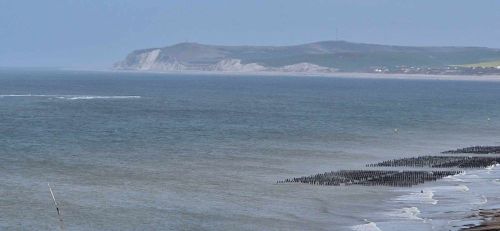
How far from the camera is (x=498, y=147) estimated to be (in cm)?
9275

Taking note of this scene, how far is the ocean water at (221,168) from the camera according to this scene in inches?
2180

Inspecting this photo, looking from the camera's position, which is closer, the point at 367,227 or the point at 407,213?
the point at 367,227

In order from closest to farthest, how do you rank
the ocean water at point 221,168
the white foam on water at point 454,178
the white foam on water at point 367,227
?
the white foam on water at point 367,227
the ocean water at point 221,168
the white foam on water at point 454,178

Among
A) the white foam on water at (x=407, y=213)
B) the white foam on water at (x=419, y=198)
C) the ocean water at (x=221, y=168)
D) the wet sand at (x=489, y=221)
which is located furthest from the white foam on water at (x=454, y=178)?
the wet sand at (x=489, y=221)

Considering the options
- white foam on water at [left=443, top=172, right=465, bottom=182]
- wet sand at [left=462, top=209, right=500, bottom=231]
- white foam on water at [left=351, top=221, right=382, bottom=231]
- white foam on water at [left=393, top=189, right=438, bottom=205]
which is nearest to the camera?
wet sand at [left=462, top=209, right=500, bottom=231]

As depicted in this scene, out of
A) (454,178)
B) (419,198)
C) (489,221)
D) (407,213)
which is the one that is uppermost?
(489,221)

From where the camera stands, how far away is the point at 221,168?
76312mm

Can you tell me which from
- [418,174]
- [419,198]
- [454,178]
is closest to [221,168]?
[418,174]

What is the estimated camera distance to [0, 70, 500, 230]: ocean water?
5538 cm

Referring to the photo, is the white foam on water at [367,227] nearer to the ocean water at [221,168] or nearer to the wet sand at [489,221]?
the ocean water at [221,168]

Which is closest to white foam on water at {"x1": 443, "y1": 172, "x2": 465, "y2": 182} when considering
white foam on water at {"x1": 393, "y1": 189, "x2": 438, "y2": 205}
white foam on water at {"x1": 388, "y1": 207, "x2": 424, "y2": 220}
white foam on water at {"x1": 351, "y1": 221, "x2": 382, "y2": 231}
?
white foam on water at {"x1": 393, "y1": 189, "x2": 438, "y2": 205}

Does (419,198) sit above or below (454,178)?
above

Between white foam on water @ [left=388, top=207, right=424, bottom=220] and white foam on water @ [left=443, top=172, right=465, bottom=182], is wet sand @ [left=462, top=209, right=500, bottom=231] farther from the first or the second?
white foam on water @ [left=443, top=172, right=465, bottom=182]

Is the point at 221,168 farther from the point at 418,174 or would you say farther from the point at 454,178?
the point at 454,178
